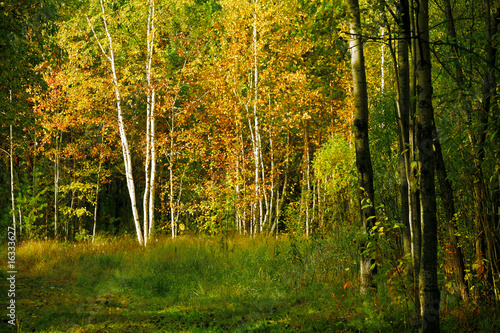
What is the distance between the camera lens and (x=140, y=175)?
21.3m

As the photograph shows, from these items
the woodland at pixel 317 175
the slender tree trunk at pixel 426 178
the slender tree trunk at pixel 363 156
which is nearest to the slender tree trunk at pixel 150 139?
the woodland at pixel 317 175

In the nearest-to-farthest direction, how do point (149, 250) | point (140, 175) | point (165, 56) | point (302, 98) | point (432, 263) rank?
point (432, 263), point (149, 250), point (302, 98), point (165, 56), point (140, 175)

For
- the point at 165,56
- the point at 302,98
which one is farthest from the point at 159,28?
the point at 302,98

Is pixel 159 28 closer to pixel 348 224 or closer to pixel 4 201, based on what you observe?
pixel 348 224

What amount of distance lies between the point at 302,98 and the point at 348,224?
6.56m

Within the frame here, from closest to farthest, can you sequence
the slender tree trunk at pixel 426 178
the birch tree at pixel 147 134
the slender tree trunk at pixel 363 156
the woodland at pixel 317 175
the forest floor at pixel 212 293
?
the slender tree trunk at pixel 426 178, the woodland at pixel 317 175, the forest floor at pixel 212 293, the slender tree trunk at pixel 363 156, the birch tree at pixel 147 134

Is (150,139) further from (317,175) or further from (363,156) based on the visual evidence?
(363,156)

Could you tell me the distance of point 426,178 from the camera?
351 centimetres

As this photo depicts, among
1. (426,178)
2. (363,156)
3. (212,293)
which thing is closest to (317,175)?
(212,293)

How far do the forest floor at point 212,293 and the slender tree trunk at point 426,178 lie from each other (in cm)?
79

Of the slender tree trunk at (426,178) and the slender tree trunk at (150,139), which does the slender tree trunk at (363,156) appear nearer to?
the slender tree trunk at (426,178)

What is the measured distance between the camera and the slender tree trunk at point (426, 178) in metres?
3.51

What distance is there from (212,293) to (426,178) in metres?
4.13

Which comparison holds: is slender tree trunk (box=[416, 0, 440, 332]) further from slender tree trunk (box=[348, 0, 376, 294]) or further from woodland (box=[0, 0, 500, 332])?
slender tree trunk (box=[348, 0, 376, 294])
